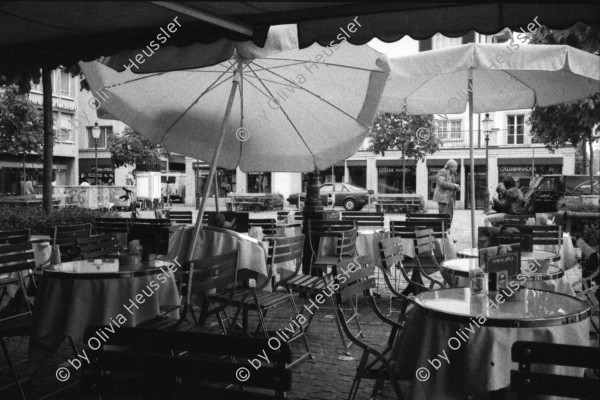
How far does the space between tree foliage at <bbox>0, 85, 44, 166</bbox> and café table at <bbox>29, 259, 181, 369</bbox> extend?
24.0m

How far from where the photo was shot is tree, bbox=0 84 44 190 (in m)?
25.6

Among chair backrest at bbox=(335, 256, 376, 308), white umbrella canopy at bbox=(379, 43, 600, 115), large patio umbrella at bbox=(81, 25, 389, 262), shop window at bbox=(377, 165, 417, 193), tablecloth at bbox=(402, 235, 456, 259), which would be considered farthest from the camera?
shop window at bbox=(377, 165, 417, 193)

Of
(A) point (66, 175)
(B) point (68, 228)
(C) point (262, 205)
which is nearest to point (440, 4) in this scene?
(B) point (68, 228)

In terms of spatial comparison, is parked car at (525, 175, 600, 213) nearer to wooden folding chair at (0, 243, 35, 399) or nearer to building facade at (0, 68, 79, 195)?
wooden folding chair at (0, 243, 35, 399)

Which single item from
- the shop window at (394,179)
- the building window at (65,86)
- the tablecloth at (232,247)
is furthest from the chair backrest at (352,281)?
the building window at (65,86)

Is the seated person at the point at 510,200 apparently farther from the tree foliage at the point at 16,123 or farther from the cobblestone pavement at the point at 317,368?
the tree foliage at the point at 16,123

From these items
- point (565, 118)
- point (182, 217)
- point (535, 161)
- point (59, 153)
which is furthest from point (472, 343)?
point (59, 153)

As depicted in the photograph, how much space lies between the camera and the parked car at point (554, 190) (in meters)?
19.7

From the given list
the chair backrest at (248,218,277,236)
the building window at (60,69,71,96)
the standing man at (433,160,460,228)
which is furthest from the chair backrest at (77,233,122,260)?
the building window at (60,69,71,96)

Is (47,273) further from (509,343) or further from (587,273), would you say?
(587,273)

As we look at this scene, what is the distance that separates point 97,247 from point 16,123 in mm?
23019

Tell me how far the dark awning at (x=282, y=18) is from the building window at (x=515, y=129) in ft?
124

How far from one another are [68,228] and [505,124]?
36.3 m

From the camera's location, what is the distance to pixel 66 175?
45875 millimetres
